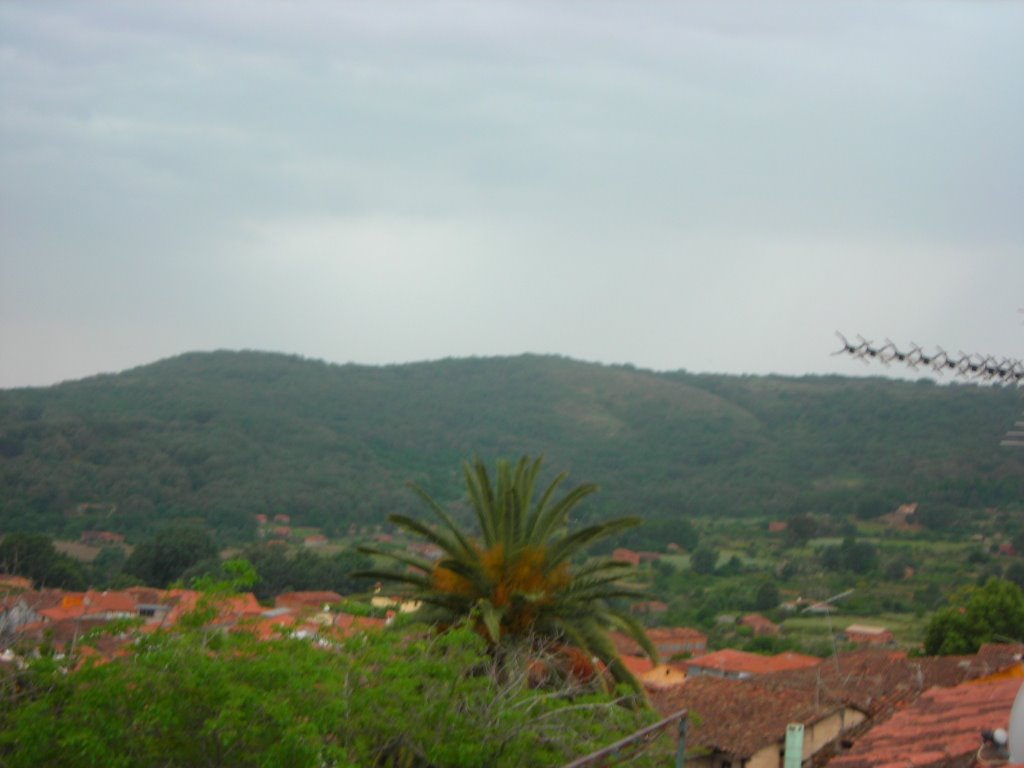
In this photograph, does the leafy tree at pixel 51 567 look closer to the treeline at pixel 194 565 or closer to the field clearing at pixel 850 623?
the treeline at pixel 194 565

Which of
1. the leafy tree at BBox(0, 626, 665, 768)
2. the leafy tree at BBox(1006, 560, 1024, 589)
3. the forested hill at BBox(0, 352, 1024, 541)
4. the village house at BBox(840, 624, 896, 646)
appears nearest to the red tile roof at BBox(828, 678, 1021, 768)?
the leafy tree at BBox(0, 626, 665, 768)

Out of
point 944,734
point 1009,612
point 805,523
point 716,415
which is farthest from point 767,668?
point 716,415

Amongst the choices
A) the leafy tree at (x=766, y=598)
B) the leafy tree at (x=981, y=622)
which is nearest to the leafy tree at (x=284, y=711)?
the leafy tree at (x=981, y=622)

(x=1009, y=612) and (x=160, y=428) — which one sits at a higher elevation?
(x=160, y=428)

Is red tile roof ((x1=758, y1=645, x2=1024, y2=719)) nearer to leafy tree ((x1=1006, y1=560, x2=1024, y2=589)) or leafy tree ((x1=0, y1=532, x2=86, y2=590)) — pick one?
leafy tree ((x1=0, y1=532, x2=86, y2=590))

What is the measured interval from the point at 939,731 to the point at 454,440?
92222 millimetres

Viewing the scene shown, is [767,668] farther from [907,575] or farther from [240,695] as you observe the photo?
[240,695]

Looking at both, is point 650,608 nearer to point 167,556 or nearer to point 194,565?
point 194,565

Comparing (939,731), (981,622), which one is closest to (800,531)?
(981,622)

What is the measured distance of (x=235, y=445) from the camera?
90.8m

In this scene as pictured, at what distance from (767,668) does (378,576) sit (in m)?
28.8

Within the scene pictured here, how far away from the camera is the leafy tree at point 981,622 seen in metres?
39.1

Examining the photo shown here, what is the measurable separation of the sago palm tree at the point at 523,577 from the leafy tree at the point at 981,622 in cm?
2690

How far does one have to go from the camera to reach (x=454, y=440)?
103812 mm
